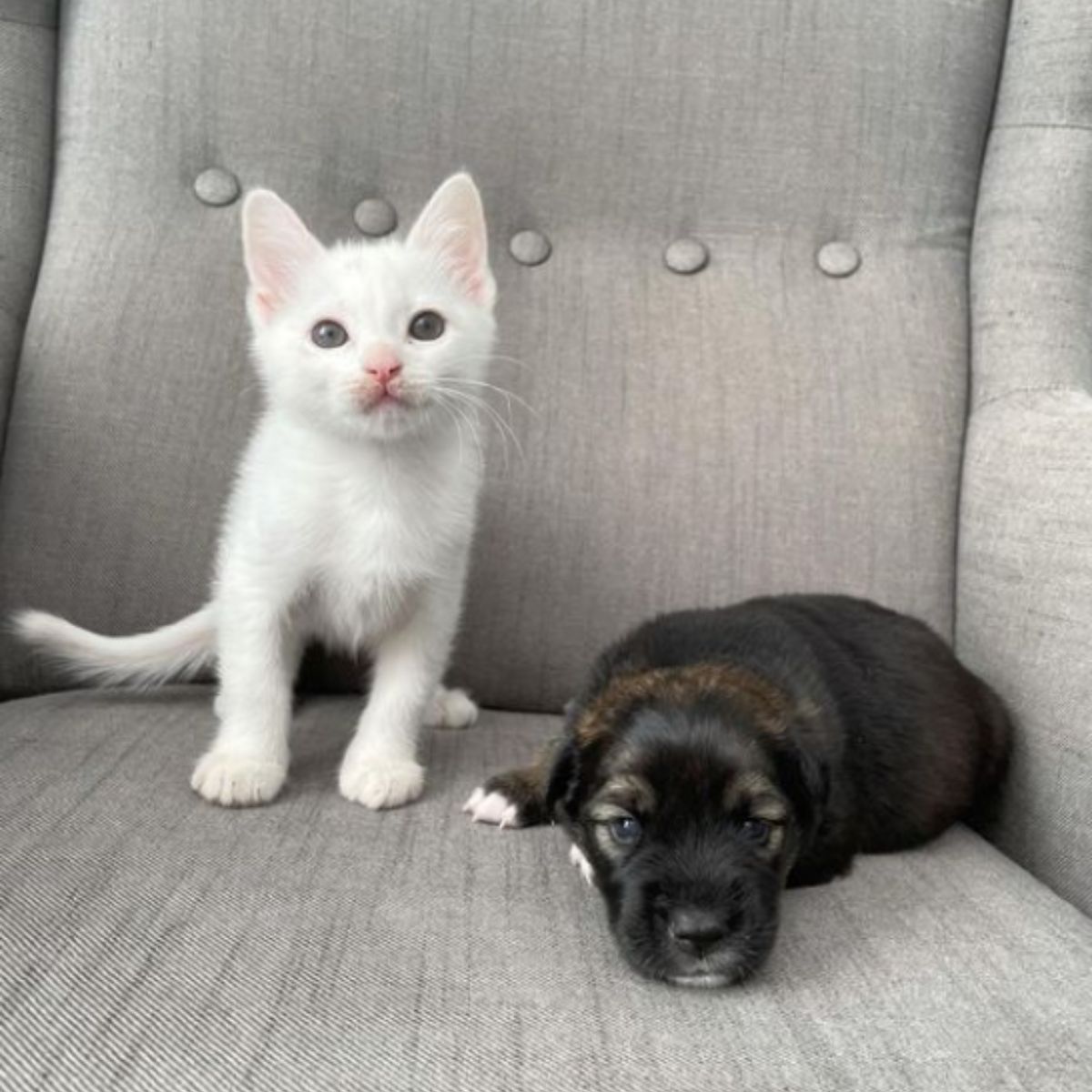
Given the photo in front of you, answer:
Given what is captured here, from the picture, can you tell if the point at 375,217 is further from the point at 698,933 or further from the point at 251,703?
the point at 698,933

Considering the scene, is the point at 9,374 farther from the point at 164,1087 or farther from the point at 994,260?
the point at 994,260

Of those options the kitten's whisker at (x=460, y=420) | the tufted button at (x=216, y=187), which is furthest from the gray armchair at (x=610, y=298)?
the kitten's whisker at (x=460, y=420)

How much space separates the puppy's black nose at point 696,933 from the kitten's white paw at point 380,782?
0.46m

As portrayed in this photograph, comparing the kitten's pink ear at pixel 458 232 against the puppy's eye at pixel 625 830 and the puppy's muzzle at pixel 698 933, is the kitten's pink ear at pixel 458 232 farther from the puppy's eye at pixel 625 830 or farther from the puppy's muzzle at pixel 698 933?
the puppy's muzzle at pixel 698 933

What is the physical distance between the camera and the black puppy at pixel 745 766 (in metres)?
1.05

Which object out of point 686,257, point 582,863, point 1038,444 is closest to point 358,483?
point 582,863

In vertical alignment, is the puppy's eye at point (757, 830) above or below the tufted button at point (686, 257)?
below

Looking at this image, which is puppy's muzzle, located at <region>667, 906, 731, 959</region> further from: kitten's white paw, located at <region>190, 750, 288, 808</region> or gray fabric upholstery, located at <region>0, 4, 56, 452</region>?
gray fabric upholstery, located at <region>0, 4, 56, 452</region>

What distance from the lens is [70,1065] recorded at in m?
0.79

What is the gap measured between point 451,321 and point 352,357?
0.17m

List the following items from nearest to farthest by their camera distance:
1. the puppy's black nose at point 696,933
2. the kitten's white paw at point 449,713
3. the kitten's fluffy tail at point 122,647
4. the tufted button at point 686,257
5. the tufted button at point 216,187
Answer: the puppy's black nose at point 696,933 < the kitten's fluffy tail at point 122,647 < the kitten's white paw at point 449,713 < the tufted button at point 216,187 < the tufted button at point 686,257

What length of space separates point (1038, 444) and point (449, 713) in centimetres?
103

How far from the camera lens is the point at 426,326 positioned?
1.46m

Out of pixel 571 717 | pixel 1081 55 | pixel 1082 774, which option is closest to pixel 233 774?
pixel 571 717
